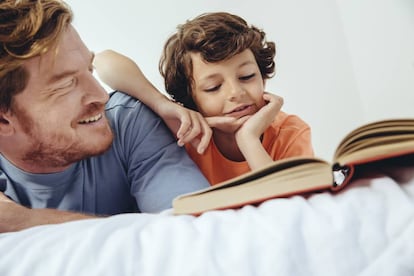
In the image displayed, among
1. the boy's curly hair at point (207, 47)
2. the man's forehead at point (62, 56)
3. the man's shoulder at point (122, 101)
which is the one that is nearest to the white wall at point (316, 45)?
the boy's curly hair at point (207, 47)

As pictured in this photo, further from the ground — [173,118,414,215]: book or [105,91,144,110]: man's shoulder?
[173,118,414,215]: book

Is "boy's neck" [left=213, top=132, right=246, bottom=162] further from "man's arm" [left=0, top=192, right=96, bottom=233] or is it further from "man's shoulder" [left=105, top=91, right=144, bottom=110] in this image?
"man's arm" [left=0, top=192, right=96, bottom=233]

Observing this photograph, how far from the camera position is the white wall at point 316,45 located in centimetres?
120

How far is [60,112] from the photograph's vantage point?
0.75m

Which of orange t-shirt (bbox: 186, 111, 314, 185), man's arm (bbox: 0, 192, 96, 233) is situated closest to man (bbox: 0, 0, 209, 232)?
man's arm (bbox: 0, 192, 96, 233)

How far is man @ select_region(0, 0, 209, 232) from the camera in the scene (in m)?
0.71

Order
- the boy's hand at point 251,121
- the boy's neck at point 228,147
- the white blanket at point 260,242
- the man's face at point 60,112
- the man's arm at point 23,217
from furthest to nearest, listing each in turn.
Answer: the boy's neck at point 228,147 → the boy's hand at point 251,121 → the man's face at point 60,112 → the man's arm at point 23,217 → the white blanket at point 260,242

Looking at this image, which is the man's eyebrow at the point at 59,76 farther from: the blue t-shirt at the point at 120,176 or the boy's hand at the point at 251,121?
the boy's hand at the point at 251,121

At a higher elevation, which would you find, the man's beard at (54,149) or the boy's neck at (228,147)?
the man's beard at (54,149)

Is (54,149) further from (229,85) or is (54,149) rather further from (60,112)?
(229,85)

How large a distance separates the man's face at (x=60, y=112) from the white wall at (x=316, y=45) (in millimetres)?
425

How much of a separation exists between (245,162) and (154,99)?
0.75 ft

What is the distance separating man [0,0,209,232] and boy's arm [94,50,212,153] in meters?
0.02

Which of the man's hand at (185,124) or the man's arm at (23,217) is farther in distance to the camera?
the man's hand at (185,124)
